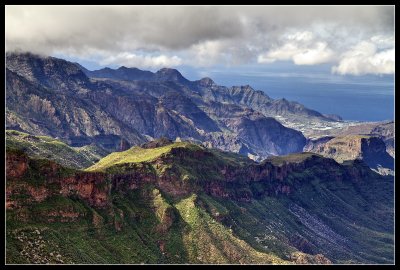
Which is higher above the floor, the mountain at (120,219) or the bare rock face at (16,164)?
the bare rock face at (16,164)

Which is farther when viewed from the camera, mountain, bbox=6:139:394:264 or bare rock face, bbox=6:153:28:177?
bare rock face, bbox=6:153:28:177

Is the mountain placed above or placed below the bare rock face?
below

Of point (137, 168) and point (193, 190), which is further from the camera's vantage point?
point (193, 190)

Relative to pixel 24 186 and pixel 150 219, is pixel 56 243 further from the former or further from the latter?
pixel 150 219

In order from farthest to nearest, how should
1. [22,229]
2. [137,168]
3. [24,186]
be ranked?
[137,168], [24,186], [22,229]

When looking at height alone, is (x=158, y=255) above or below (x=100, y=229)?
below

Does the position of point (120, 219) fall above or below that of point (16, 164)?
below

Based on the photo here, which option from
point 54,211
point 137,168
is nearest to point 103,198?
point 54,211

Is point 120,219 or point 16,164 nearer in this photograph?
point 16,164

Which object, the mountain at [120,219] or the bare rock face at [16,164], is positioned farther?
the bare rock face at [16,164]
